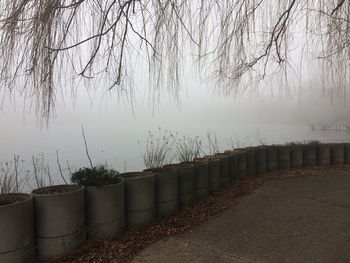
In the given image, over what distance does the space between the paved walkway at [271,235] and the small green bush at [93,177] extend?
2.69 feet

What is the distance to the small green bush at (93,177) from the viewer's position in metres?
4.00

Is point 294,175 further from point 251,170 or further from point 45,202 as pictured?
point 45,202

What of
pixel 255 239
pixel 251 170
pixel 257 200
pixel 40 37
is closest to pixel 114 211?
pixel 255 239

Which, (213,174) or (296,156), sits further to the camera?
(296,156)

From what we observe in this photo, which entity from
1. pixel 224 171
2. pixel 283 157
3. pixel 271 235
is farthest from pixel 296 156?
→ pixel 271 235

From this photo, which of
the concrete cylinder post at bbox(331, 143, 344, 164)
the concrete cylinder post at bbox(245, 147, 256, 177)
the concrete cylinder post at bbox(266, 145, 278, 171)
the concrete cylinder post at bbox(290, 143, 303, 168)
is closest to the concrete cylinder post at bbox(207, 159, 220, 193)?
the concrete cylinder post at bbox(245, 147, 256, 177)

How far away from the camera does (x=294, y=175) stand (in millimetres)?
7699

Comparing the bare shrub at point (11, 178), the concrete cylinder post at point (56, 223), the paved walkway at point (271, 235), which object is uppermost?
the bare shrub at point (11, 178)

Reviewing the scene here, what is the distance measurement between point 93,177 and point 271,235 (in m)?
1.92

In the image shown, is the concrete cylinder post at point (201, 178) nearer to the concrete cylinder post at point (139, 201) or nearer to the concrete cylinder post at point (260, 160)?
the concrete cylinder post at point (139, 201)

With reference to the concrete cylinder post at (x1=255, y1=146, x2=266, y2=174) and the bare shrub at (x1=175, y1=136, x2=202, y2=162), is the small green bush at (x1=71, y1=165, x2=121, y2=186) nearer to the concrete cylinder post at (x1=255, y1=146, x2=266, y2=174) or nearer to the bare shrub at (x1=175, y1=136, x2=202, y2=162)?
the bare shrub at (x1=175, y1=136, x2=202, y2=162)

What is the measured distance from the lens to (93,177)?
13.3 ft

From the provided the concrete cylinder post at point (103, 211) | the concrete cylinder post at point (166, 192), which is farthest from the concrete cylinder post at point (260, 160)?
the concrete cylinder post at point (103, 211)

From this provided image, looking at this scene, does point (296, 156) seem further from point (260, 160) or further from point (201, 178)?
point (201, 178)
